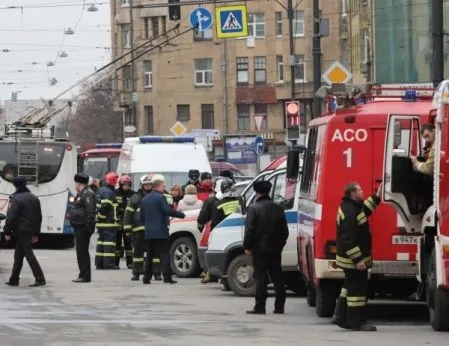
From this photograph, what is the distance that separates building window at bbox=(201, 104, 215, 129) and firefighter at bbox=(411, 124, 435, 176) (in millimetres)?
71593

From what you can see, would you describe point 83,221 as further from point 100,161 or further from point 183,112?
point 183,112

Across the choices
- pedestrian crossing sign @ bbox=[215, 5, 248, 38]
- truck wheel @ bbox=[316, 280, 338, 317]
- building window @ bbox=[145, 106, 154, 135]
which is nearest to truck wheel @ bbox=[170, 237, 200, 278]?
truck wheel @ bbox=[316, 280, 338, 317]

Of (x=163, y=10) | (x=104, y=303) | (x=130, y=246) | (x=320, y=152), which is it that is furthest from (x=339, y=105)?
(x=163, y=10)

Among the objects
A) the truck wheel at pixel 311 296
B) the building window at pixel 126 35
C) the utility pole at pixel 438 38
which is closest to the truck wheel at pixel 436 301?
the truck wheel at pixel 311 296

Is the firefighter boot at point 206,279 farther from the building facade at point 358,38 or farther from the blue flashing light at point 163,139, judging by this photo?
the building facade at point 358,38

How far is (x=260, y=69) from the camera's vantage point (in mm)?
85750

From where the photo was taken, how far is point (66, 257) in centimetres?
3319

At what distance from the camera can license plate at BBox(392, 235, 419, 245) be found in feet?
52.2

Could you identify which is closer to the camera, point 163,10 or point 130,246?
point 130,246

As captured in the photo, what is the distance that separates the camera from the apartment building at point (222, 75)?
84.9 m

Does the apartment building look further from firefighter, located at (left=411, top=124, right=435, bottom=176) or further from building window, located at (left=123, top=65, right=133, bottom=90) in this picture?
firefighter, located at (left=411, top=124, right=435, bottom=176)

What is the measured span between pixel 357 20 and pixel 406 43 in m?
13.9

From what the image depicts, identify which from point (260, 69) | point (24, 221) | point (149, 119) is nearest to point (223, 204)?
point (24, 221)

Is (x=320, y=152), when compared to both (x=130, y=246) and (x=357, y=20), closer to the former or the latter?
(x=130, y=246)
